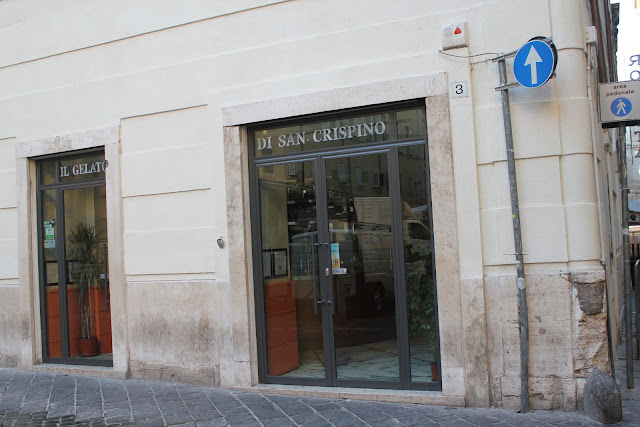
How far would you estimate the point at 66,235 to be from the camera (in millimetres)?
8250

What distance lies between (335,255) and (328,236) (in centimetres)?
21

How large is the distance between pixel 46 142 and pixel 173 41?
2.26 meters

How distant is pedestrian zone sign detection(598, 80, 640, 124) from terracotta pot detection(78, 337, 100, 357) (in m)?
6.53

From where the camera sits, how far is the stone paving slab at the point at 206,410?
17.4ft

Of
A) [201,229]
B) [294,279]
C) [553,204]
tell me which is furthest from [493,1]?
[201,229]

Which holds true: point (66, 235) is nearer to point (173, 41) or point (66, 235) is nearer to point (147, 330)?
point (147, 330)

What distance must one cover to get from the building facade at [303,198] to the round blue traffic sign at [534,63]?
0.26m

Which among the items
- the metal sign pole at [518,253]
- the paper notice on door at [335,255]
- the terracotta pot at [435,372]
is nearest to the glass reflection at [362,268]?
the paper notice on door at [335,255]

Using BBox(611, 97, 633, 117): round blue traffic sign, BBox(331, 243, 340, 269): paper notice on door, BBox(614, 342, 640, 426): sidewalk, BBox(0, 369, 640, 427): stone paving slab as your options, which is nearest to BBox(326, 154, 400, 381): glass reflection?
BBox(331, 243, 340, 269): paper notice on door

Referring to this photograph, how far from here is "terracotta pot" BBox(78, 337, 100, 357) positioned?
8.04m

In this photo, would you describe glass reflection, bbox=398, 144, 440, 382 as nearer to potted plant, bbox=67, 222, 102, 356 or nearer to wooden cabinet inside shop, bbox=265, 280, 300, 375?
wooden cabinet inside shop, bbox=265, 280, 300, 375

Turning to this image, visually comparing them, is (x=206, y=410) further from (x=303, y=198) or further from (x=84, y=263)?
(x=84, y=263)

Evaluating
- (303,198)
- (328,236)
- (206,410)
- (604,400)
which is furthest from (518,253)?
(206,410)

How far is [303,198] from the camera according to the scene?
259 inches
